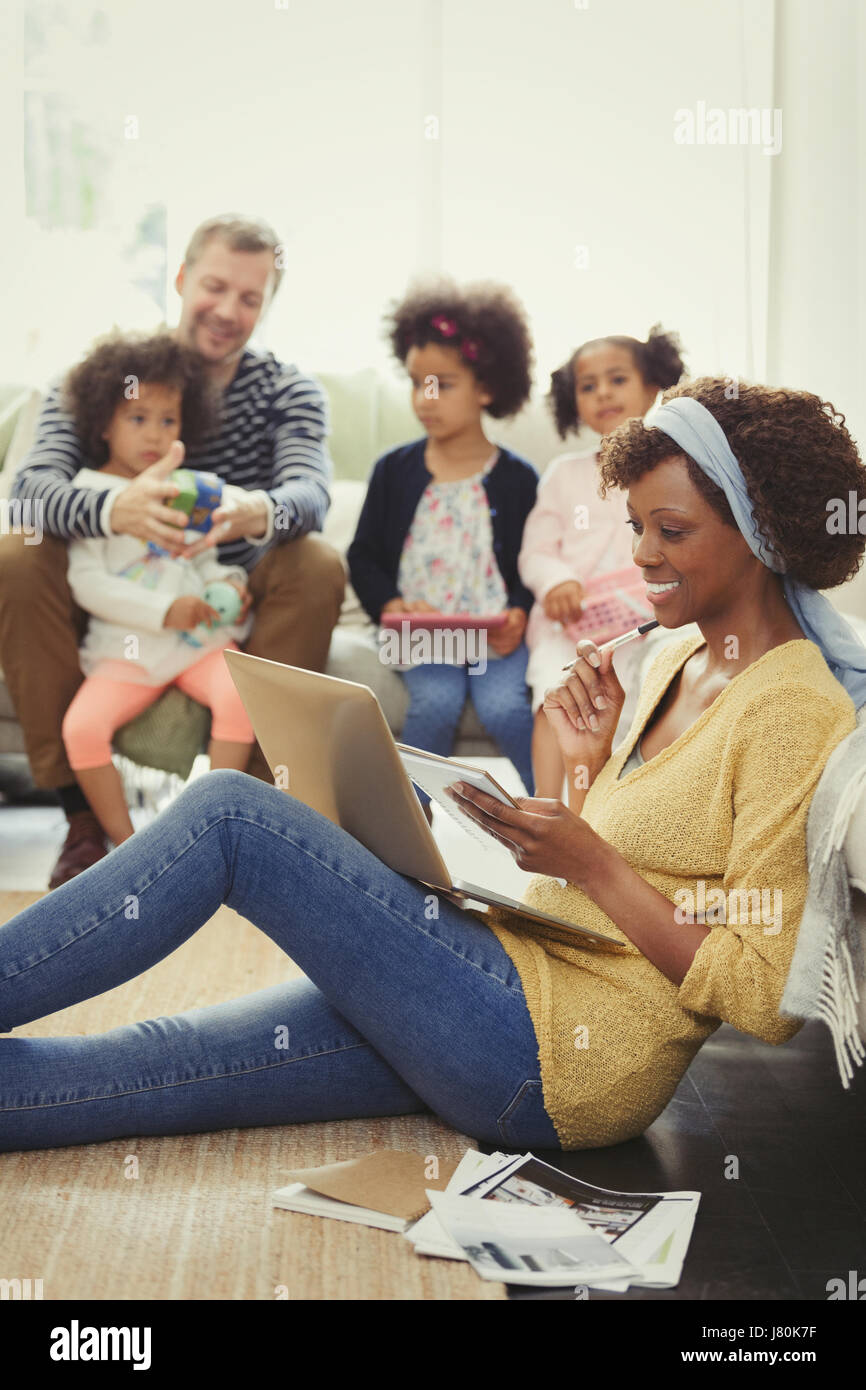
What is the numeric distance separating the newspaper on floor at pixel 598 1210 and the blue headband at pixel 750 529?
1.68 ft

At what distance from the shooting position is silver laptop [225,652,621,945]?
1187 mm

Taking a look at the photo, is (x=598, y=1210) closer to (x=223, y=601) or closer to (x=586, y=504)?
(x=223, y=601)

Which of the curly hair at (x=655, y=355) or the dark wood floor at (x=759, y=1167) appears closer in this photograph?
the dark wood floor at (x=759, y=1167)

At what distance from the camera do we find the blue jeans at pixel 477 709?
2.43 metres

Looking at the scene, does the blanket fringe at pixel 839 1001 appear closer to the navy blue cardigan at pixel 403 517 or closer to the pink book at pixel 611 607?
the pink book at pixel 611 607

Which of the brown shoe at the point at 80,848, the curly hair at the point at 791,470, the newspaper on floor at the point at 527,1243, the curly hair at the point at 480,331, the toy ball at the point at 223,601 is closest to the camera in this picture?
the newspaper on floor at the point at 527,1243

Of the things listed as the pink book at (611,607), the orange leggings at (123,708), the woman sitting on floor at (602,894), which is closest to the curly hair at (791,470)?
the woman sitting on floor at (602,894)

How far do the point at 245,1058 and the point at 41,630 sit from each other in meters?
1.25

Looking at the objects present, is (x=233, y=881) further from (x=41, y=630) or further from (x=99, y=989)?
(x=41, y=630)

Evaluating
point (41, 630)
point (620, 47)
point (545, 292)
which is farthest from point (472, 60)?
point (41, 630)

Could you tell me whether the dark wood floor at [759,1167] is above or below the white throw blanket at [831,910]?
below

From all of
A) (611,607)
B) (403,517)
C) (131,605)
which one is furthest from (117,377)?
(611,607)

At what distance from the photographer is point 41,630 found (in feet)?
7.76

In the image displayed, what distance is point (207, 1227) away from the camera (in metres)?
1.22
